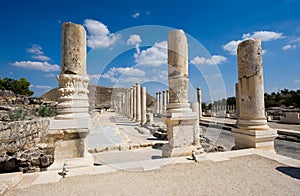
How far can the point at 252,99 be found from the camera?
5168mm

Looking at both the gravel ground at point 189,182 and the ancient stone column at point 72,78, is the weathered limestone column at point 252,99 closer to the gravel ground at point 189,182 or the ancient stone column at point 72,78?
the gravel ground at point 189,182

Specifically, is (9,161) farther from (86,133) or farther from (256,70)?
(256,70)

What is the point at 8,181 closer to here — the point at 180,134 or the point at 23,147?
the point at 180,134

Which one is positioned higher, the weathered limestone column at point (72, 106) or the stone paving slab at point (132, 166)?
the weathered limestone column at point (72, 106)

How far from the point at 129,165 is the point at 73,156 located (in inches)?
48.4

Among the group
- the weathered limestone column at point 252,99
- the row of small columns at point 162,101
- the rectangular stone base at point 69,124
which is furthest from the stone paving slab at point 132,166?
the row of small columns at point 162,101

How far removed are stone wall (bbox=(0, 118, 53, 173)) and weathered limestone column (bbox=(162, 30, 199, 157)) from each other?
4390 mm

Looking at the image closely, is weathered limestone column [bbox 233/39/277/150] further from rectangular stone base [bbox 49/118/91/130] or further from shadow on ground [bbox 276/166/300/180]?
rectangular stone base [bbox 49/118/91/130]

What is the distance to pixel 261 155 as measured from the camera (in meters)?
4.12

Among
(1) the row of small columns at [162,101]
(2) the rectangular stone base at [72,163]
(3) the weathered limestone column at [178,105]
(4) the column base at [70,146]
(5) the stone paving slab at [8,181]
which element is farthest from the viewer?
(1) the row of small columns at [162,101]

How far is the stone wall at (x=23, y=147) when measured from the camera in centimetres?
556

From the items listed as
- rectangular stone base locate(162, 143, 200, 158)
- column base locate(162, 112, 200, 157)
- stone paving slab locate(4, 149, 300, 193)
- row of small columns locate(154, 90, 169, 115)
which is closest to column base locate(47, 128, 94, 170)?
stone paving slab locate(4, 149, 300, 193)

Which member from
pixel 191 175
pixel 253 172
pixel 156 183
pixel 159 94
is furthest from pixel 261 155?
pixel 159 94

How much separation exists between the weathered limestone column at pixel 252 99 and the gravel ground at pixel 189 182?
1607mm
